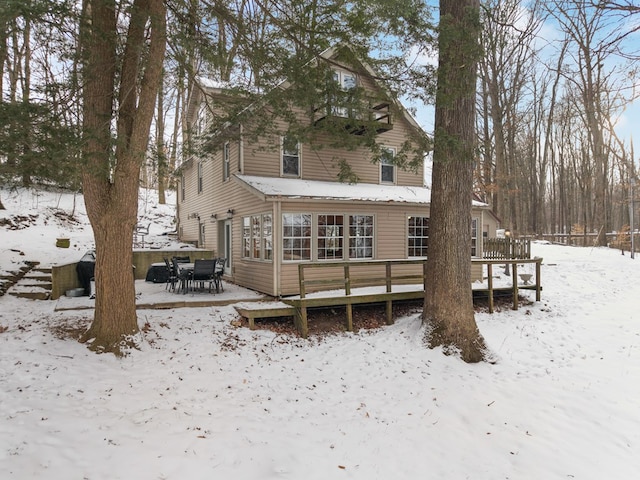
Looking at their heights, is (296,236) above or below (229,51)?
below

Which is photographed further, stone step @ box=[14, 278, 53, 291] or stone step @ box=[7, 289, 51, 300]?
stone step @ box=[14, 278, 53, 291]

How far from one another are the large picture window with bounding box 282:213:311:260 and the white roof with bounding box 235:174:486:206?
2.21ft

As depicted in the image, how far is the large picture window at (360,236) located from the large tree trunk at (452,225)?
411 cm

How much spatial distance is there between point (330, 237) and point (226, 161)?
460 centimetres

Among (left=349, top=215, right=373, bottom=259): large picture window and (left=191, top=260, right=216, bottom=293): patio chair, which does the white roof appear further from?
(left=191, top=260, right=216, bottom=293): patio chair

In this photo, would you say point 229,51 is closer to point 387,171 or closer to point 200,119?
point 200,119

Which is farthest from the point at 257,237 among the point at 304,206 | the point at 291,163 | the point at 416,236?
the point at 416,236

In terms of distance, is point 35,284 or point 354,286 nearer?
point 35,284

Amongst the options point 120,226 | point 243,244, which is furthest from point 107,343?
point 243,244

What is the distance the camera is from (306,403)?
530 cm

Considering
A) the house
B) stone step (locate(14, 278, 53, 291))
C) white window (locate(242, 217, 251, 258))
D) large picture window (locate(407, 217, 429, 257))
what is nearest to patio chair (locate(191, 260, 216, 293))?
the house

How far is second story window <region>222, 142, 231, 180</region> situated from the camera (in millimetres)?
12584

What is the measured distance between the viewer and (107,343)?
596 cm

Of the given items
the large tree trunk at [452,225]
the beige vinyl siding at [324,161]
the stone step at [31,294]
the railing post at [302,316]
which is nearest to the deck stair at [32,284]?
the stone step at [31,294]
